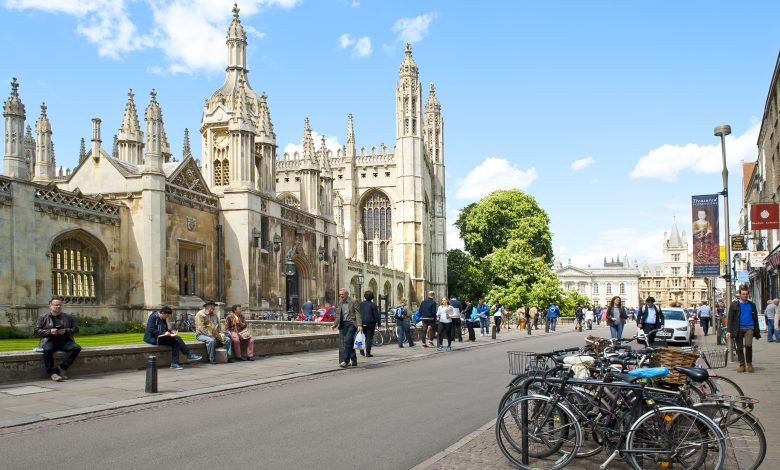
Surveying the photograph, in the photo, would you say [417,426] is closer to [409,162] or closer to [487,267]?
[487,267]

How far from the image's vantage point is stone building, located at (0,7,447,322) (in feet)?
68.0

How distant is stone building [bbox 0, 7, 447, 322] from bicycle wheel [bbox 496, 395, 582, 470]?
17.1m

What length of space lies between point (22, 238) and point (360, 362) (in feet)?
34.3

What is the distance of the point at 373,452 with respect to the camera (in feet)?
23.4

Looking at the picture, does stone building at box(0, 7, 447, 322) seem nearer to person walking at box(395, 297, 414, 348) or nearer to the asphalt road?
person walking at box(395, 297, 414, 348)

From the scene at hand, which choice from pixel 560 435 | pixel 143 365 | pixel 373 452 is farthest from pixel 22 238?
pixel 560 435

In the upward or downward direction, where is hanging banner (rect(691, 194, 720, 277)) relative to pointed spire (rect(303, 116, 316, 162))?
downward

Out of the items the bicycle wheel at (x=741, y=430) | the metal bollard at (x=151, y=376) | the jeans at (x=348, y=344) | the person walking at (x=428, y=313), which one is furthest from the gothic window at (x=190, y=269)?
the bicycle wheel at (x=741, y=430)

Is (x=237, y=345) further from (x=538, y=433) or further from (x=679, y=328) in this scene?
(x=679, y=328)

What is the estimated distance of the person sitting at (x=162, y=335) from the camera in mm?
14398

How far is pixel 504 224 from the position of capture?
69750 mm

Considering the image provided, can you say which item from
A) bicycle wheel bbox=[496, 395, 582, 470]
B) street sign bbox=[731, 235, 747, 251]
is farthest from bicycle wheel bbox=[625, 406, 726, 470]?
street sign bbox=[731, 235, 747, 251]

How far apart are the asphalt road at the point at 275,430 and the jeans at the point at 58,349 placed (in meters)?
2.91

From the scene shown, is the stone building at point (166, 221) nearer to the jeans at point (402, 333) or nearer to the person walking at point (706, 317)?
the jeans at point (402, 333)
